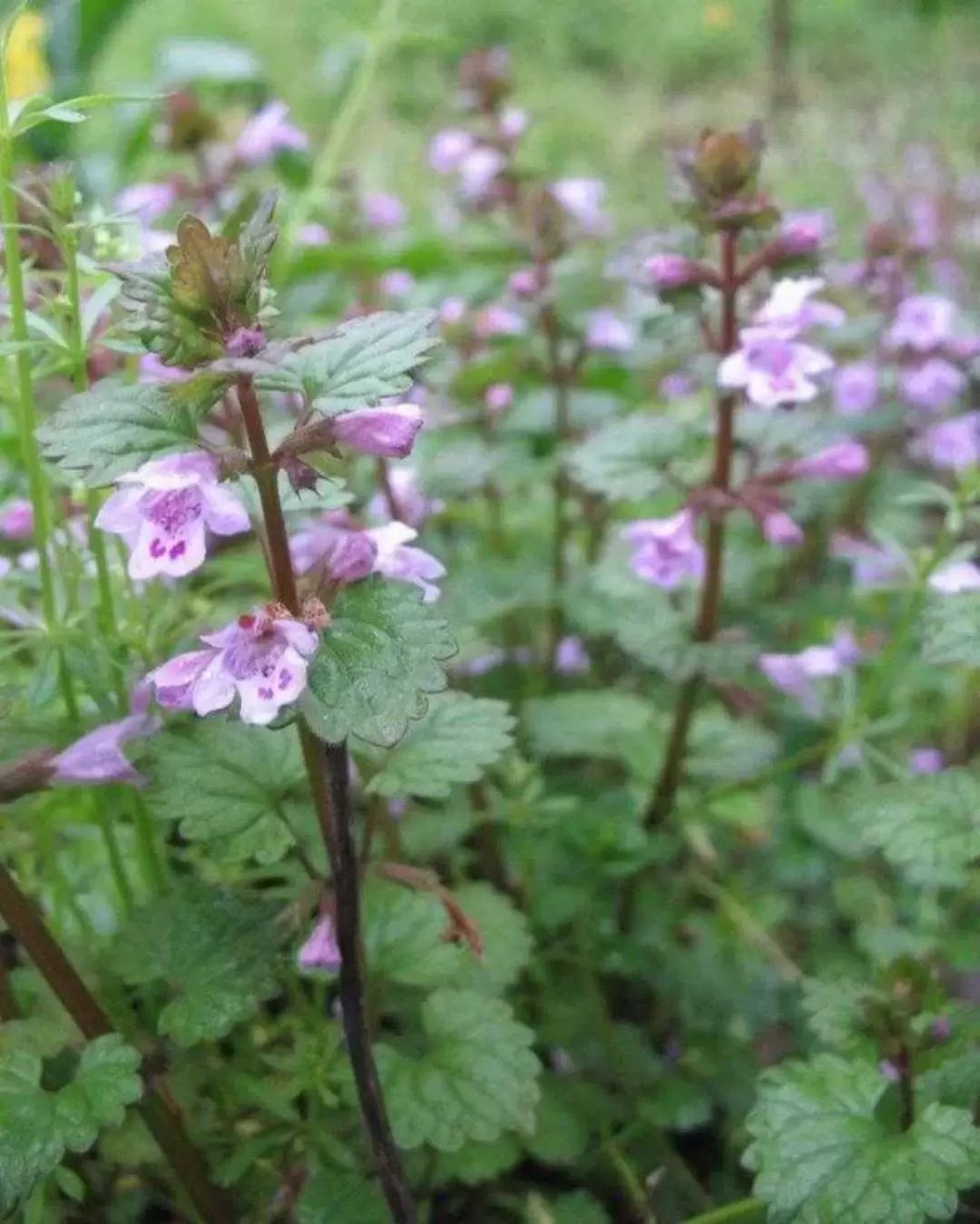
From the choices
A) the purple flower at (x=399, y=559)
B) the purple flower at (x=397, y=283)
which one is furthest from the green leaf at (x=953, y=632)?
the purple flower at (x=397, y=283)

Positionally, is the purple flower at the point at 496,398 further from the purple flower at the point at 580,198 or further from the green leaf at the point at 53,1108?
the green leaf at the point at 53,1108

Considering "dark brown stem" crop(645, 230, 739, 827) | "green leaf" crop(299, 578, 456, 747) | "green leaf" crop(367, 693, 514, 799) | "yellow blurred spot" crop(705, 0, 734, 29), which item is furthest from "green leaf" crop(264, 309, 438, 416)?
"yellow blurred spot" crop(705, 0, 734, 29)

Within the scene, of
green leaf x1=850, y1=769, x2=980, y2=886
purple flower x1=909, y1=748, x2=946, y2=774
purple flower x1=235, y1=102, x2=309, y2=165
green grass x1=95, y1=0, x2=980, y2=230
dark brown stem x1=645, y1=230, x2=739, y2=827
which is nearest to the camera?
green leaf x1=850, y1=769, x2=980, y2=886

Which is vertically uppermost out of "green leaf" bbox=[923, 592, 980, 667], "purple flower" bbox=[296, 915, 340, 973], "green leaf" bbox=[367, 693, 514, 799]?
"green leaf" bbox=[923, 592, 980, 667]

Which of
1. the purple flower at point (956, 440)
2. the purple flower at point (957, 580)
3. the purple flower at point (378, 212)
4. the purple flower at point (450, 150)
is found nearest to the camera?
the purple flower at point (957, 580)

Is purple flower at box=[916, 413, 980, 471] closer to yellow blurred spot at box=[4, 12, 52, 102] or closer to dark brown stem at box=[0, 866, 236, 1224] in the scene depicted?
dark brown stem at box=[0, 866, 236, 1224]

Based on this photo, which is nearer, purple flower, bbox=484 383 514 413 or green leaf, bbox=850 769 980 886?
green leaf, bbox=850 769 980 886

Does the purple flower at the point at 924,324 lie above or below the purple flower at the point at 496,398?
above
